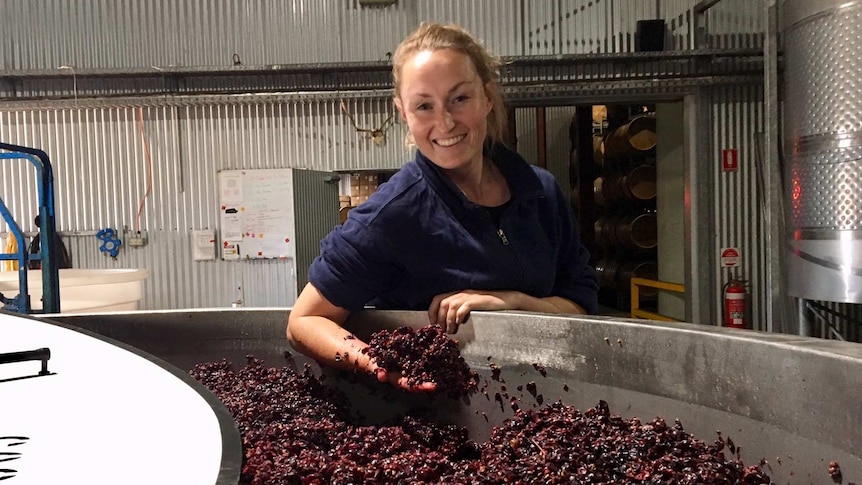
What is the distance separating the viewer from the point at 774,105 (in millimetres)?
3688

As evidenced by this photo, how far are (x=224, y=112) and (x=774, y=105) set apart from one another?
12.7 feet

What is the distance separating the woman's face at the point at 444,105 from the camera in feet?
3.82

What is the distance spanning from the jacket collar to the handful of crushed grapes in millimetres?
296

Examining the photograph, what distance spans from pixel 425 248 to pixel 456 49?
1.35ft

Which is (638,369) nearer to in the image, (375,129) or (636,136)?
(375,129)

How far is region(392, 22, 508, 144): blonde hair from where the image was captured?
1.19 metres

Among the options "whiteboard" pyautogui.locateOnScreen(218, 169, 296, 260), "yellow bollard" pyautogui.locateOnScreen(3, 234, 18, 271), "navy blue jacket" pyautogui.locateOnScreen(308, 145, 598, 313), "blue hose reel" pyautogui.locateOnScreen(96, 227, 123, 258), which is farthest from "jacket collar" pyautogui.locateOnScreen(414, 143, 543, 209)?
"yellow bollard" pyautogui.locateOnScreen(3, 234, 18, 271)

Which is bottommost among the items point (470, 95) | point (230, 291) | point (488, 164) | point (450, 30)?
point (230, 291)

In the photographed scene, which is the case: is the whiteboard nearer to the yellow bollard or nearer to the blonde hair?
the yellow bollard

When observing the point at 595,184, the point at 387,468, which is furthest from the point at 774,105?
the point at 387,468

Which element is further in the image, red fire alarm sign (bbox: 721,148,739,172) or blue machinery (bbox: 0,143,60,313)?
red fire alarm sign (bbox: 721,148,739,172)

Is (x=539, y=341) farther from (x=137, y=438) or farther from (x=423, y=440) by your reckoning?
(x=137, y=438)

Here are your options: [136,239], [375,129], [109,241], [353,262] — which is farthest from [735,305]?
[109,241]

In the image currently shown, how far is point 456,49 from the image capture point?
46.6 inches
